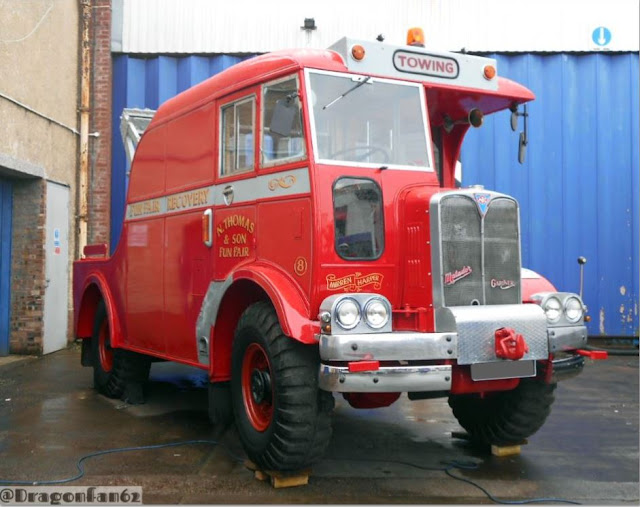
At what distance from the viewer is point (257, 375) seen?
5.02 meters

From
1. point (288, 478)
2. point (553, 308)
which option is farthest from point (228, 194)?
point (553, 308)

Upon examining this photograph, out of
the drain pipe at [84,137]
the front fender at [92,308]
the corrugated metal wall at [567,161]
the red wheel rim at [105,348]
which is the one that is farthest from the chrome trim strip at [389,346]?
the drain pipe at [84,137]

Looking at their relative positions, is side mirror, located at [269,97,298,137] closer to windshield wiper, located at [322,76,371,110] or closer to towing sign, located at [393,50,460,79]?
windshield wiper, located at [322,76,371,110]

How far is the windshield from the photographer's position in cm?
495

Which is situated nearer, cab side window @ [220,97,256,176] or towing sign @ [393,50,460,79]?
towing sign @ [393,50,460,79]

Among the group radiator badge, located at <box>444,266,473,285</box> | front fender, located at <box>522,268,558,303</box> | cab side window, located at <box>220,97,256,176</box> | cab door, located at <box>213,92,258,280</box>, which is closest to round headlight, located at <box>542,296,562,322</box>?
front fender, located at <box>522,268,558,303</box>

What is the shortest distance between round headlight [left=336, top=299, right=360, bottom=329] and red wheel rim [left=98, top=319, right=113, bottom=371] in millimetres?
4581

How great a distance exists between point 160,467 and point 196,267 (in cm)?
170

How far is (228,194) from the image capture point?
5.64 meters

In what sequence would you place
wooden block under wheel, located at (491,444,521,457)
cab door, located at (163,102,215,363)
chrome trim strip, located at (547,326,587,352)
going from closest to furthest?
chrome trim strip, located at (547,326,587,352)
wooden block under wheel, located at (491,444,521,457)
cab door, located at (163,102,215,363)

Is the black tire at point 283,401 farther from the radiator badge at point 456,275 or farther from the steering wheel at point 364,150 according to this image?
the steering wheel at point 364,150

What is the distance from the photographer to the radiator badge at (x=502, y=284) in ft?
16.5

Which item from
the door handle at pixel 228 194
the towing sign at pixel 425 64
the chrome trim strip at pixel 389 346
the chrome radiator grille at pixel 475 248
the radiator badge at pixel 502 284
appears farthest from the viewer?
the door handle at pixel 228 194

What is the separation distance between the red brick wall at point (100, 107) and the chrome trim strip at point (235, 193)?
17.4ft
